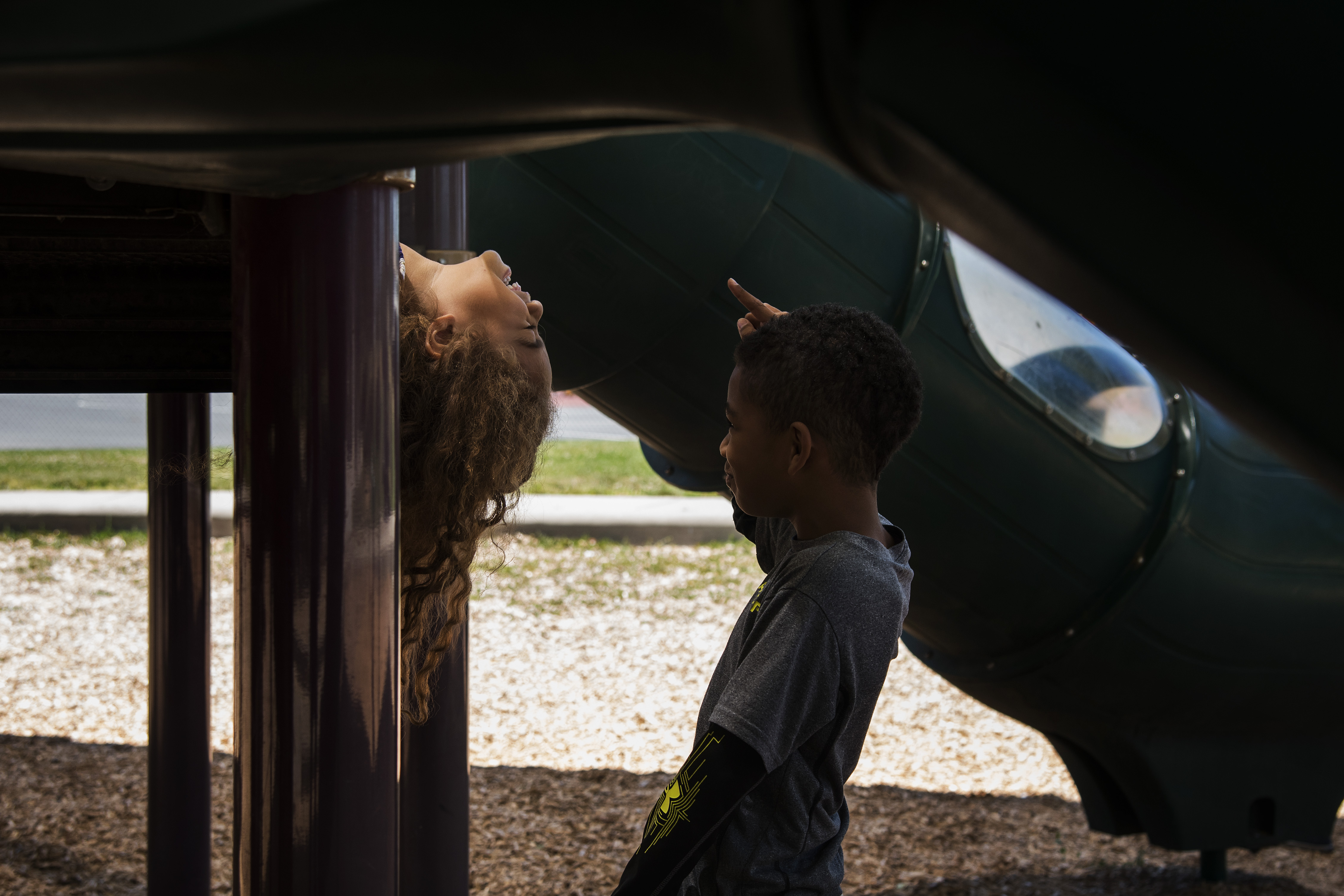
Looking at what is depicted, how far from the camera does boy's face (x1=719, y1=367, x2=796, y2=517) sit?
1707 mm

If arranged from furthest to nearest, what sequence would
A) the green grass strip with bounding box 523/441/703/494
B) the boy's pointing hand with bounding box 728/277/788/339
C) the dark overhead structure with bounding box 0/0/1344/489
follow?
the green grass strip with bounding box 523/441/703/494 → the boy's pointing hand with bounding box 728/277/788/339 → the dark overhead structure with bounding box 0/0/1344/489

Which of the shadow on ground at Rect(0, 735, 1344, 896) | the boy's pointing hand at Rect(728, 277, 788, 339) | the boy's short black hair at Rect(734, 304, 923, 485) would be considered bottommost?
the shadow on ground at Rect(0, 735, 1344, 896)

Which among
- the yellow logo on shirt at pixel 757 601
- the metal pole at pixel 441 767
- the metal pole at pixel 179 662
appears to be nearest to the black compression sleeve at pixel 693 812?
the yellow logo on shirt at pixel 757 601

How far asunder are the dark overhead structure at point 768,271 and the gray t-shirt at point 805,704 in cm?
52

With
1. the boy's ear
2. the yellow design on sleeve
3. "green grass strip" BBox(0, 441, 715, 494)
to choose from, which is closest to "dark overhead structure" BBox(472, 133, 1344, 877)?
the boy's ear

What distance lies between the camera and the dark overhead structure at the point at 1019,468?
2.88 metres

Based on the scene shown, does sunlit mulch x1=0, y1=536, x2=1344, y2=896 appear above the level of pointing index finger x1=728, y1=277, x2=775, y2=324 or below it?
below

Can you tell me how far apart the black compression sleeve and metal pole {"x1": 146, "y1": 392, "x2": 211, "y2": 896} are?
217 centimetres

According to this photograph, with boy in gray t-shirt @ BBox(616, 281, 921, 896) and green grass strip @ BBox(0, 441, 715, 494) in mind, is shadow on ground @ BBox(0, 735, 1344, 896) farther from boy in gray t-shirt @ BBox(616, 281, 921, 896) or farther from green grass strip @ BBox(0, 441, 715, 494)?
green grass strip @ BBox(0, 441, 715, 494)

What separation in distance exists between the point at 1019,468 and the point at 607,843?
218 cm

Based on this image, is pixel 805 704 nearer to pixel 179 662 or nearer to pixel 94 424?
pixel 179 662

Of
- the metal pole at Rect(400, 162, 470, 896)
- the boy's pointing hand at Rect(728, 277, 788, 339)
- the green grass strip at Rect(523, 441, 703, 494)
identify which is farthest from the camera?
the green grass strip at Rect(523, 441, 703, 494)

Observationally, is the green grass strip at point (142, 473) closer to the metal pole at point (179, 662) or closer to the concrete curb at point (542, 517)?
the concrete curb at point (542, 517)

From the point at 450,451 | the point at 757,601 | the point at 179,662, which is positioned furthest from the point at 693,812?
the point at 179,662
